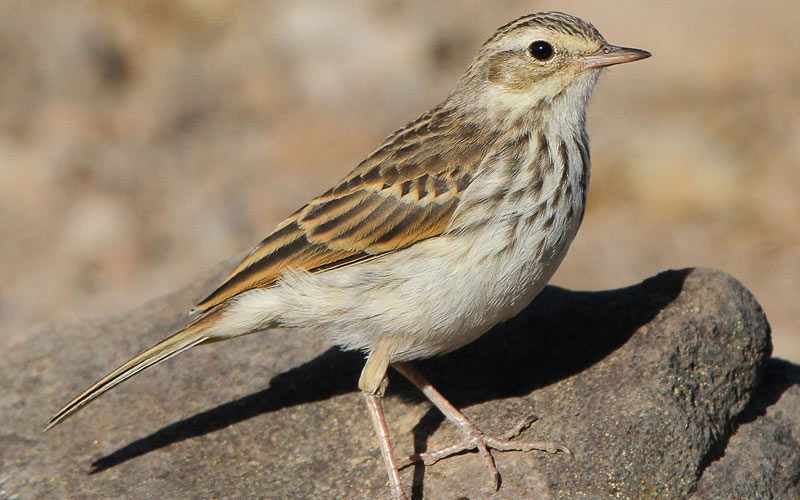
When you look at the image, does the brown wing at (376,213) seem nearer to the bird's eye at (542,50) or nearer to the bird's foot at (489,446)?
the bird's eye at (542,50)

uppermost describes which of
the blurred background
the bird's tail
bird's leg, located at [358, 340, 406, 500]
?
the blurred background

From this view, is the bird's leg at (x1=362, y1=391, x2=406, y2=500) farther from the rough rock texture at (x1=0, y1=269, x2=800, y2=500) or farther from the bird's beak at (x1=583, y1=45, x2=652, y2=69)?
the bird's beak at (x1=583, y1=45, x2=652, y2=69)

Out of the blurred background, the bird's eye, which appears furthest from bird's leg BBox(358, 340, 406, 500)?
the blurred background

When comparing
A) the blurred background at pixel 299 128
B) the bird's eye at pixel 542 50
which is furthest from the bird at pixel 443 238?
the blurred background at pixel 299 128

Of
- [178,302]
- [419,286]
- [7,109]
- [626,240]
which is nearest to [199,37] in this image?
[7,109]

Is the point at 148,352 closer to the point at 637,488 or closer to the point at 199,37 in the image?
the point at 637,488

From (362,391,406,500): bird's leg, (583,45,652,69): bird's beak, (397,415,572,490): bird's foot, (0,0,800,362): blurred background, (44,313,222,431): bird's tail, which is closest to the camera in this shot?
(362,391,406,500): bird's leg

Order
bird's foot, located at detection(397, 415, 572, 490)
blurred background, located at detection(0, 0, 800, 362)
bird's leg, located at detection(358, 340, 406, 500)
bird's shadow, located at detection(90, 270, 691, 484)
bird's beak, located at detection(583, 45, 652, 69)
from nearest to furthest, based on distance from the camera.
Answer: bird's foot, located at detection(397, 415, 572, 490) < bird's leg, located at detection(358, 340, 406, 500) < bird's beak, located at detection(583, 45, 652, 69) < bird's shadow, located at detection(90, 270, 691, 484) < blurred background, located at detection(0, 0, 800, 362)
